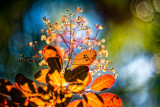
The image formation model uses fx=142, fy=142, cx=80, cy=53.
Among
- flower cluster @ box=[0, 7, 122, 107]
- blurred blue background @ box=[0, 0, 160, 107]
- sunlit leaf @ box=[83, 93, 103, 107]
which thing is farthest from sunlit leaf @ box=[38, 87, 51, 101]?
blurred blue background @ box=[0, 0, 160, 107]

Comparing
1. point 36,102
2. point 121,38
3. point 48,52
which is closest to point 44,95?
point 36,102

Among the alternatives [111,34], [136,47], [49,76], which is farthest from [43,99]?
[136,47]

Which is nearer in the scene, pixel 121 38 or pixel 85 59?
pixel 85 59

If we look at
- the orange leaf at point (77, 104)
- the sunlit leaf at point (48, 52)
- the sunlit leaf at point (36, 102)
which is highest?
the sunlit leaf at point (48, 52)

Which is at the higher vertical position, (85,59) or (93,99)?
(85,59)

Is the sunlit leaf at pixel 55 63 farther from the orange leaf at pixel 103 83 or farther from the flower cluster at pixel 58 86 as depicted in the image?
the orange leaf at pixel 103 83

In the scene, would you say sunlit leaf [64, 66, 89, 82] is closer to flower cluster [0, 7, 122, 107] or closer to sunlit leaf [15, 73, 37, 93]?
flower cluster [0, 7, 122, 107]

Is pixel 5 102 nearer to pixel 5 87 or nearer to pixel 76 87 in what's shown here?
pixel 5 87

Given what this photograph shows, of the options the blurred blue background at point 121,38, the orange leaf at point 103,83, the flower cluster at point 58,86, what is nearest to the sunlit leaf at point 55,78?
the flower cluster at point 58,86
